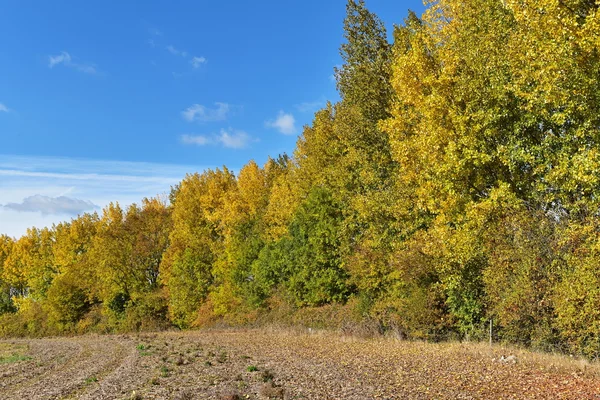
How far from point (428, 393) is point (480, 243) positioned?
7.89 meters

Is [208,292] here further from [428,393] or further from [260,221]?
[428,393]

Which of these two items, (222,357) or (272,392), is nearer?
(272,392)

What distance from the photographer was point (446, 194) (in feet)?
62.3

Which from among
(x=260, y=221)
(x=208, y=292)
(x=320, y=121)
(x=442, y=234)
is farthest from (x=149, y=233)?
(x=442, y=234)

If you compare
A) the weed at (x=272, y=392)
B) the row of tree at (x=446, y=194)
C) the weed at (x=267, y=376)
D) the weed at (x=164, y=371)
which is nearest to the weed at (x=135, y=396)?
the weed at (x=164, y=371)

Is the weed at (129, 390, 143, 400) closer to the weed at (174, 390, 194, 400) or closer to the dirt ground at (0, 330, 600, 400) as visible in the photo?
the dirt ground at (0, 330, 600, 400)

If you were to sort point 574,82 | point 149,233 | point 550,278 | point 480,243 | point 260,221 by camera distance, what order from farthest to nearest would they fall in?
point 149,233 → point 260,221 → point 480,243 → point 550,278 → point 574,82

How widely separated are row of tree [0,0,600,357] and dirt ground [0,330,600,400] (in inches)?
93.0

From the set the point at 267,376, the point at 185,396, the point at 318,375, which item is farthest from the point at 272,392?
the point at 318,375

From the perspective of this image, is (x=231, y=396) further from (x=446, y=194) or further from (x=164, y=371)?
(x=446, y=194)

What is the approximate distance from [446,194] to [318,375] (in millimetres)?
9483

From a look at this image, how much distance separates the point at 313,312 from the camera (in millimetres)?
34125

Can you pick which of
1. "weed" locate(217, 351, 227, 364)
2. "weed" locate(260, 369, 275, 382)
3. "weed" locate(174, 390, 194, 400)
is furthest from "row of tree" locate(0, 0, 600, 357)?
"weed" locate(174, 390, 194, 400)

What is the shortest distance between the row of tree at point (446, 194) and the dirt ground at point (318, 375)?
7.75 feet
